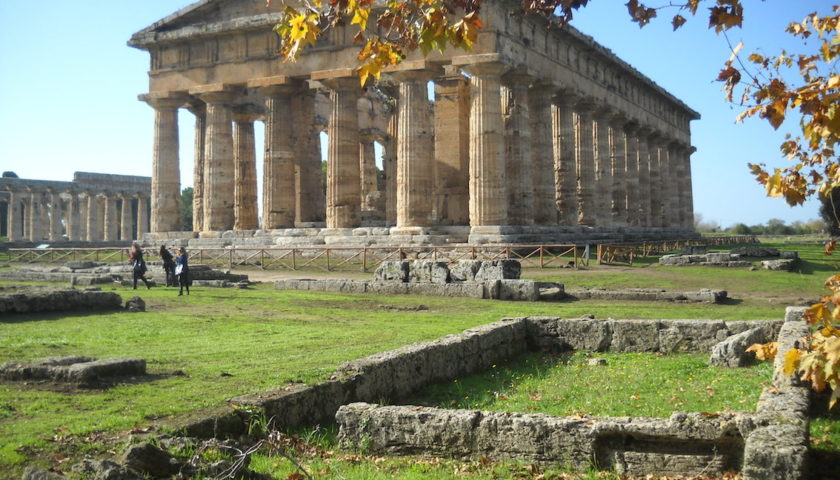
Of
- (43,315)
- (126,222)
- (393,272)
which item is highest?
(126,222)

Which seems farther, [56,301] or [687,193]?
[687,193]

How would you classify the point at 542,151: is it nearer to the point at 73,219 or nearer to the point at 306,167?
the point at 306,167

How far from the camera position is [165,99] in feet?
133

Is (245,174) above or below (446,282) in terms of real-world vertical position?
above

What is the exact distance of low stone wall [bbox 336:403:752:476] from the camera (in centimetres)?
550

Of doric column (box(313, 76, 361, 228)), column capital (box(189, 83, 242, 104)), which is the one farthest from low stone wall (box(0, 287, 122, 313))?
column capital (box(189, 83, 242, 104))

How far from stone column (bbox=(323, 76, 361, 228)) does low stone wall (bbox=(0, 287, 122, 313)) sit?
19503 mm

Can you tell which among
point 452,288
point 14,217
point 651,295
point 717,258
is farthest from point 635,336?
point 14,217

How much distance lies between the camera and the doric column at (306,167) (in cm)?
4053

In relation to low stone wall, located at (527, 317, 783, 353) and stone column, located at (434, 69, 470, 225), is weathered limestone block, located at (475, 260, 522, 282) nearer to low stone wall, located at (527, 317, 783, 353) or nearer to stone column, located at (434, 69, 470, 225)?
low stone wall, located at (527, 317, 783, 353)

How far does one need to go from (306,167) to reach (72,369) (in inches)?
1363

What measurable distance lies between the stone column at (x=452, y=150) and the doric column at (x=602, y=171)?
10.1m

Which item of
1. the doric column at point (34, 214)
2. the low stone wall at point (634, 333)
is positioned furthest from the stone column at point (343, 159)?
the doric column at point (34, 214)

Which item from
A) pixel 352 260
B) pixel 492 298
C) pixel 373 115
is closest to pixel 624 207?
pixel 373 115
